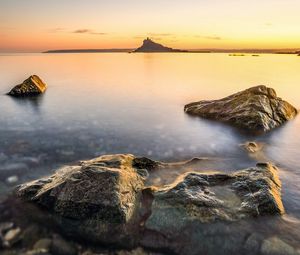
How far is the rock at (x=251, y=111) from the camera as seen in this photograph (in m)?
16.1

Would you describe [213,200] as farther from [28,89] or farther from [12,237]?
[28,89]

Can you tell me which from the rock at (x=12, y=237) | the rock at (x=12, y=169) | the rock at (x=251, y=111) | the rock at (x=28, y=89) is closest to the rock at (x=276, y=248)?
the rock at (x=12, y=237)

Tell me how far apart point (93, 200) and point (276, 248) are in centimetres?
423

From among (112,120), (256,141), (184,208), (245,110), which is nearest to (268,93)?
(245,110)

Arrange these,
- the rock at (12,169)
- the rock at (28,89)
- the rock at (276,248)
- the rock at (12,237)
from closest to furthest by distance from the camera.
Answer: the rock at (276,248) < the rock at (12,237) < the rock at (12,169) < the rock at (28,89)

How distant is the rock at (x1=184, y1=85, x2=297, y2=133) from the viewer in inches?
633

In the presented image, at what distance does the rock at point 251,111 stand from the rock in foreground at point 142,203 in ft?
24.9

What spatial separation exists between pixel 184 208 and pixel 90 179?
2509 mm

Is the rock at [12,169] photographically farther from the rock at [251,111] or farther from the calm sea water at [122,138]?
the rock at [251,111]

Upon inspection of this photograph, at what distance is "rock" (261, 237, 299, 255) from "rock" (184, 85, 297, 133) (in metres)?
9.35

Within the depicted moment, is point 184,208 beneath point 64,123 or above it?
above

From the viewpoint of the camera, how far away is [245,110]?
16.9 meters

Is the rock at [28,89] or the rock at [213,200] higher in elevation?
the rock at [213,200]

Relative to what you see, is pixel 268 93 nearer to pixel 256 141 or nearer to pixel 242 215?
pixel 256 141
